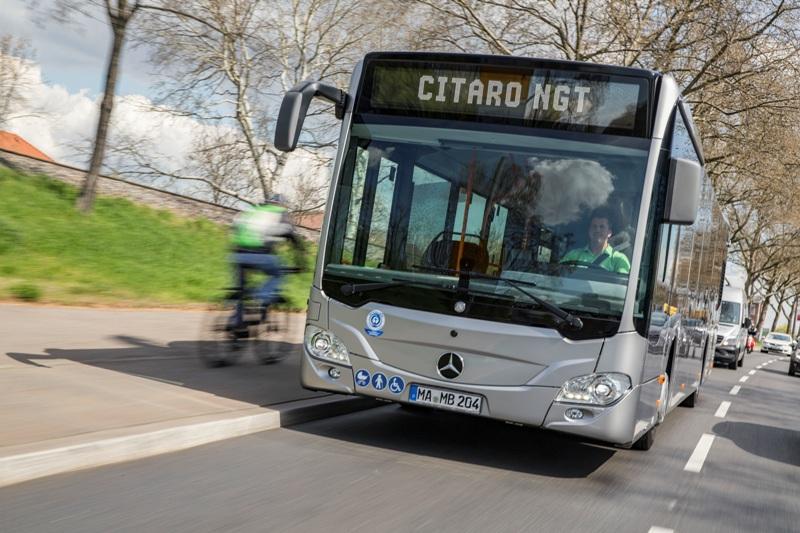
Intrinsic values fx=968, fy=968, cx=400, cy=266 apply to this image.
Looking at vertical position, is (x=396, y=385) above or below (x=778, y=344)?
above

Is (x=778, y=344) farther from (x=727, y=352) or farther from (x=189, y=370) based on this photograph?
(x=189, y=370)

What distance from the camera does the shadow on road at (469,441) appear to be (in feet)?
23.7

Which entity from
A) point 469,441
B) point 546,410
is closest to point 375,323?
point 546,410

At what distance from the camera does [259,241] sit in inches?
399

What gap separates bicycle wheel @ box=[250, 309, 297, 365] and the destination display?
368 cm

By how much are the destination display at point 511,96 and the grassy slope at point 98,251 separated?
19.0 feet

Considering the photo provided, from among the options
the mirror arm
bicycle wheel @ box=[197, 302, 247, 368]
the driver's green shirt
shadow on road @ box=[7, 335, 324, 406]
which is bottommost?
shadow on road @ box=[7, 335, 324, 406]

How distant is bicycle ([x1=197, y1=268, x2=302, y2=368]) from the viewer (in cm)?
988

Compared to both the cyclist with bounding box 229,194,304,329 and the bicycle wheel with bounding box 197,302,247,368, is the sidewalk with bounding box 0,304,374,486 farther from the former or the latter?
the cyclist with bounding box 229,194,304,329

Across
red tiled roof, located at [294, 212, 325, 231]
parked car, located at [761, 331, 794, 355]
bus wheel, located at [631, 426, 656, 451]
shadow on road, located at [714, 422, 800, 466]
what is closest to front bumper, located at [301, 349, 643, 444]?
bus wheel, located at [631, 426, 656, 451]

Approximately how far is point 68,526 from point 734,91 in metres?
23.7

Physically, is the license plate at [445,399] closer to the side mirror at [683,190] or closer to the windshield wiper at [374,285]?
the windshield wiper at [374,285]

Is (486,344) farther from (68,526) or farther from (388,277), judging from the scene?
(68,526)

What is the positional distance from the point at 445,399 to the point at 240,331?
384 cm
